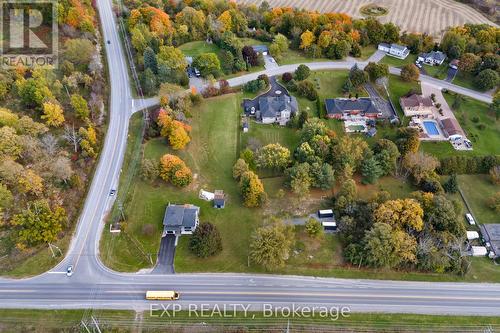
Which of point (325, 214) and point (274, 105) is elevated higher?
point (274, 105)

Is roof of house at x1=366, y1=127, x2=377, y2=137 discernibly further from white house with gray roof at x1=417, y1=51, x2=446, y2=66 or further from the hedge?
white house with gray roof at x1=417, y1=51, x2=446, y2=66

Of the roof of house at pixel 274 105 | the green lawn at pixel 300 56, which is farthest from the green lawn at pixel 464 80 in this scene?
the roof of house at pixel 274 105

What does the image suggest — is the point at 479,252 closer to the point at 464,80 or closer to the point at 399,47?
the point at 464,80

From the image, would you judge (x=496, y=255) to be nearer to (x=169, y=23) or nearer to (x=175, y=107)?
(x=175, y=107)

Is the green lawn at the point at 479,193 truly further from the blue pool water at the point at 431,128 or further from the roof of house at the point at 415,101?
the roof of house at the point at 415,101

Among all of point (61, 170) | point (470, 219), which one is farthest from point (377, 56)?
point (61, 170)

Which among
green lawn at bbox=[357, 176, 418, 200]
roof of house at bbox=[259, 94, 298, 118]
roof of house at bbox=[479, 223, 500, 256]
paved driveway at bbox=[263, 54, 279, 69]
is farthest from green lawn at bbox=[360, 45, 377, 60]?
roof of house at bbox=[479, 223, 500, 256]
